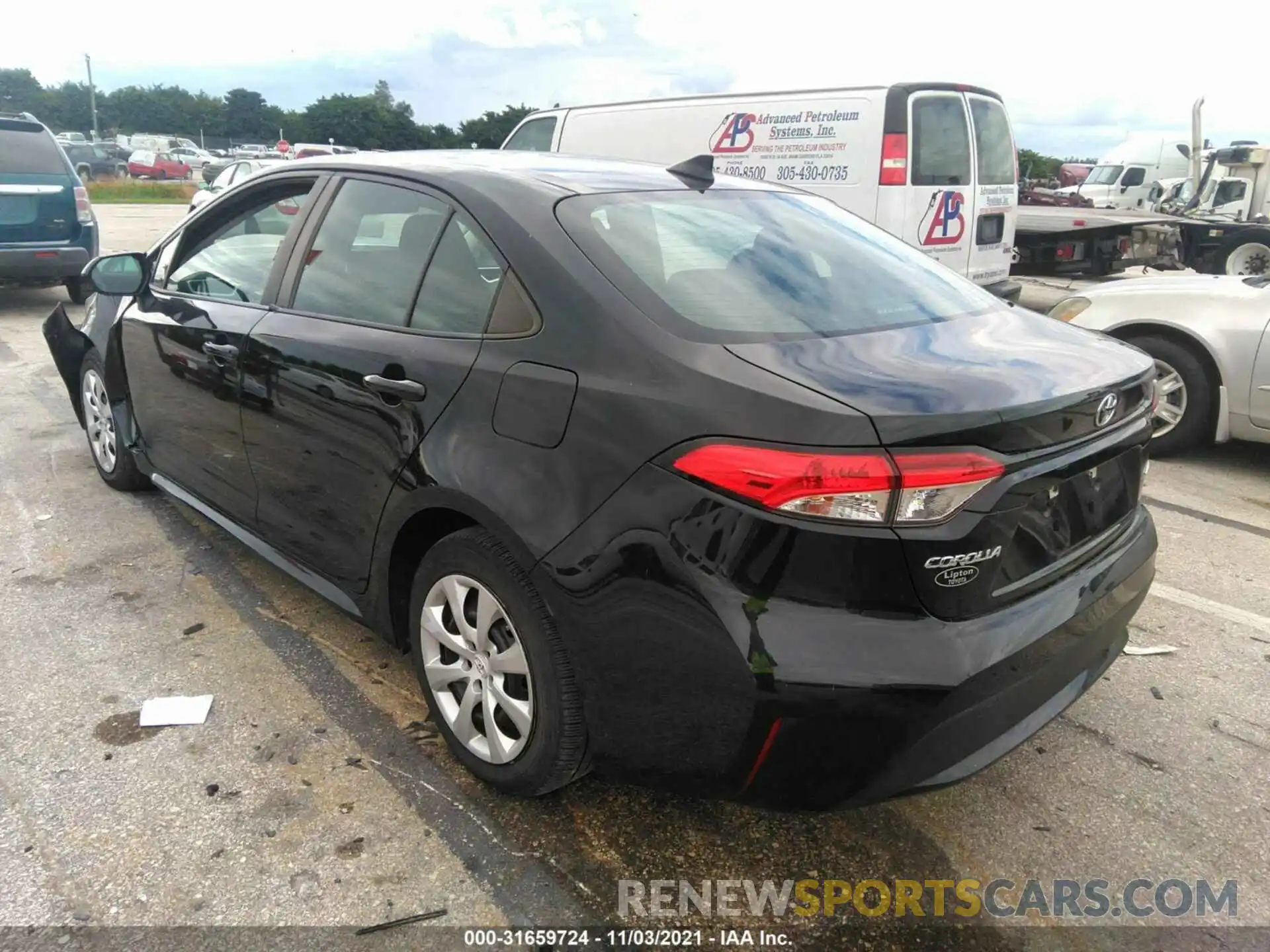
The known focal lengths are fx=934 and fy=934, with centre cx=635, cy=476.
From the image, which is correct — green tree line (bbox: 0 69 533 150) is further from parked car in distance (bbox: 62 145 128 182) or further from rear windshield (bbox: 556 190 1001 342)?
rear windshield (bbox: 556 190 1001 342)

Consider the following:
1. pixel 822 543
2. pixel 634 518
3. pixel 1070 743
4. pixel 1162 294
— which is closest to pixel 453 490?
pixel 634 518

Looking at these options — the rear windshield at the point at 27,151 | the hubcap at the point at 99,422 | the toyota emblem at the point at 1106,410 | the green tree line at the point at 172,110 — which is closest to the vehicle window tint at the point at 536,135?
the rear windshield at the point at 27,151

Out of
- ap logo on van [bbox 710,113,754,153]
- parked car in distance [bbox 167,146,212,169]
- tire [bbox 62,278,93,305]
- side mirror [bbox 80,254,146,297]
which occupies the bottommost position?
tire [bbox 62,278,93,305]

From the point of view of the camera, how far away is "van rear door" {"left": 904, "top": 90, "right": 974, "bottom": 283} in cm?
746

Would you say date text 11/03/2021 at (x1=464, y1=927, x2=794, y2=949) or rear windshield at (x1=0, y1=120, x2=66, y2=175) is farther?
rear windshield at (x1=0, y1=120, x2=66, y2=175)

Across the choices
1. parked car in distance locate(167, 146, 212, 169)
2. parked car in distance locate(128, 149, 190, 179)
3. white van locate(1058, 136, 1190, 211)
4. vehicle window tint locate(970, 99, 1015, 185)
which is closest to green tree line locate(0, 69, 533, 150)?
parked car in distance locate(167, 146, 212, 169)

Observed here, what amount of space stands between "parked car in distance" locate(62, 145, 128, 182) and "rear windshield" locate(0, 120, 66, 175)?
1014 inches

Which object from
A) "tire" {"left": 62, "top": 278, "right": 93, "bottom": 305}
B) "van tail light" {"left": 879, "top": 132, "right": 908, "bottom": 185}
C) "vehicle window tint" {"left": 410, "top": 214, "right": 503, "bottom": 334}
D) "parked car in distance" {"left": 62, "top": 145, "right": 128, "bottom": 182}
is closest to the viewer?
"vehicle window tint" {"left": 410, "top": 214, "right": 503, "bottom": 334}

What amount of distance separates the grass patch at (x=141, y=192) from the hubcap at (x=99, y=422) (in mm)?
30918

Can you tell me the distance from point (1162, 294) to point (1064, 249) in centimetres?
762

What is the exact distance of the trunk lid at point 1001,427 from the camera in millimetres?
1855

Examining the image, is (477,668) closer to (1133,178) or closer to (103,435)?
(103,435)

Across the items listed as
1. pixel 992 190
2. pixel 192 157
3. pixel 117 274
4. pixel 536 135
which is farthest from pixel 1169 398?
pixel 192 157

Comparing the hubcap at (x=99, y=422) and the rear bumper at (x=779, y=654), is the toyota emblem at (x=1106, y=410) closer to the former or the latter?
the rear bumper at (x=779, y=654)
